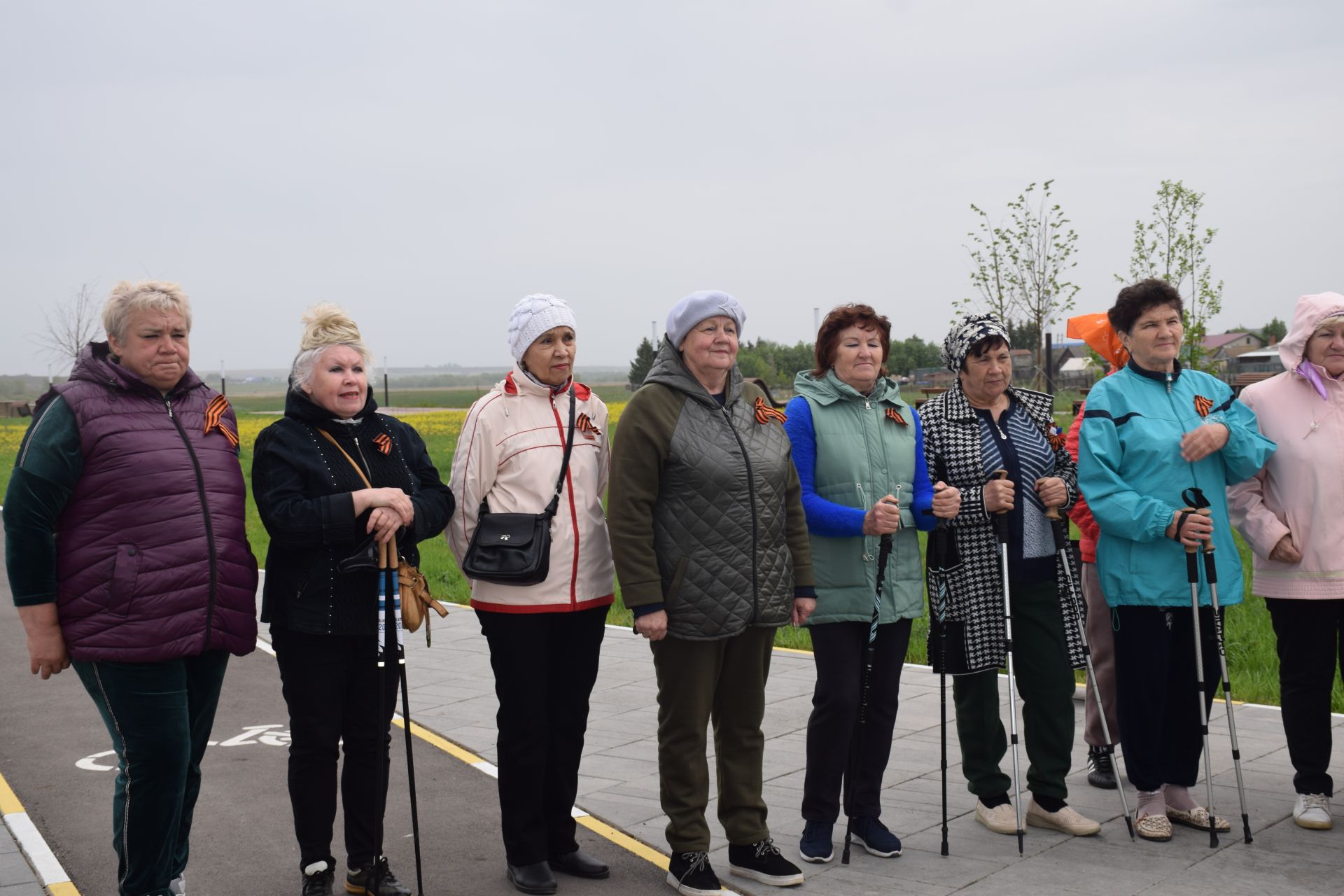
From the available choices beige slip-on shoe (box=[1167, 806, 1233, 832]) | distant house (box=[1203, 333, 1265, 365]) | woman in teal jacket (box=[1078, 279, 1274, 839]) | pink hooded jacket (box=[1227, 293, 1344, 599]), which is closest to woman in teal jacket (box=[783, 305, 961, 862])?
woman in teal jacket (box=[1078, 279, 1274, 839])

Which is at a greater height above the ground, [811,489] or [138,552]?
[811,489]

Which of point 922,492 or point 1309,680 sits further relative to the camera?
point 1309,680

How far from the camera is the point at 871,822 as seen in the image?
534 centimetres

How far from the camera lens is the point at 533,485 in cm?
504

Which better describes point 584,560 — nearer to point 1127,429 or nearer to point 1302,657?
point 1127,429

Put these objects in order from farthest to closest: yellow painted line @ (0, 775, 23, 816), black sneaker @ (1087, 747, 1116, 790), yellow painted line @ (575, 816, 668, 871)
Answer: yellow painted line @ (0, 775, 23, 816), black sneaker @ (1087, 747, 1116, 790), yellow painted line @ (575, 816, 668, 871)

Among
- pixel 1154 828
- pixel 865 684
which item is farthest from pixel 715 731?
pixel 1154 828

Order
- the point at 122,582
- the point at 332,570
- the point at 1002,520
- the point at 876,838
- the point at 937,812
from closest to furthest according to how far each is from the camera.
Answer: the point at 122,582 < the point at 332,570 < the point at 876,838 < the point at 1002,520 < the point at 937,812

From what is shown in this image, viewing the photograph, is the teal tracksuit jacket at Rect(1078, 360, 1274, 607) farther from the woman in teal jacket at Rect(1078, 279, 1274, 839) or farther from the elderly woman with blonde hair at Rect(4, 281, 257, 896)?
the elderly woman with blonde hair at Rect(4, 281, 257, 896)

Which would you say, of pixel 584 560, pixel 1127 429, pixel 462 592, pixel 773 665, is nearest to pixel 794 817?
pixel 584 560

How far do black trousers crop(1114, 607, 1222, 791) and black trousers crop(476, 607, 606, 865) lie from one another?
2.23m

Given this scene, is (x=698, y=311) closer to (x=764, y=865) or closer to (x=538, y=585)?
(x=538, y=585)

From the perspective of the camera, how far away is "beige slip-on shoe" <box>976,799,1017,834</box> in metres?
5.51

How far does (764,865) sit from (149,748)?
2262mm
